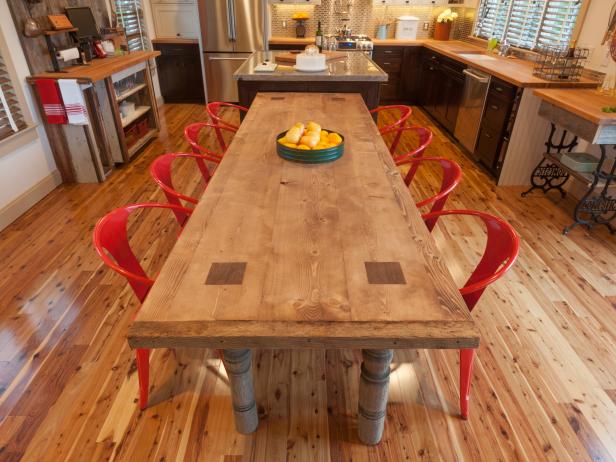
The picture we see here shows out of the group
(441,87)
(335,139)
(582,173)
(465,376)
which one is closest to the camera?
(465,376)

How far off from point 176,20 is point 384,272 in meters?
6.17

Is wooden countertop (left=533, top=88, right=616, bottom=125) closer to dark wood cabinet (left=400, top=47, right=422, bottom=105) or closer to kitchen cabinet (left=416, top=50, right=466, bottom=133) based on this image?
kitchen cabinet (left=416, top=50, right=466, bottom=133)

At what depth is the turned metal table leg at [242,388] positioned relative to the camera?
1.31 meters

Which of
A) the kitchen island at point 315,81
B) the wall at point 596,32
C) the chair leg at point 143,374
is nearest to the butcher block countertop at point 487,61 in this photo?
the wall at point 596,32

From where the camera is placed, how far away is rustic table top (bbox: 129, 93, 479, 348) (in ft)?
3.30

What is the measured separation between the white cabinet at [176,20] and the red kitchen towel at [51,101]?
3230mm

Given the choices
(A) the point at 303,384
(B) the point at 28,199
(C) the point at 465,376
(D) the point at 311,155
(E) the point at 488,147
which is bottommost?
(A) the point at 303,384

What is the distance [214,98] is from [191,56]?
66 centimetres

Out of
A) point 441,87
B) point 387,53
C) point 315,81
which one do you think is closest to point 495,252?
point 315,81

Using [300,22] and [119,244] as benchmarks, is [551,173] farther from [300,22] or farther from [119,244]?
[300,22]

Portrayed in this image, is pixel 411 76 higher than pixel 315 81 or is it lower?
lower

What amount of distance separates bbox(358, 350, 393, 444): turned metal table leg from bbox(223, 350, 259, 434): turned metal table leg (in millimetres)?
388

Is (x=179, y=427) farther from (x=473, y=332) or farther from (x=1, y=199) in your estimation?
(x=1, y=199)

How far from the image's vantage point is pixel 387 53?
230 inches
